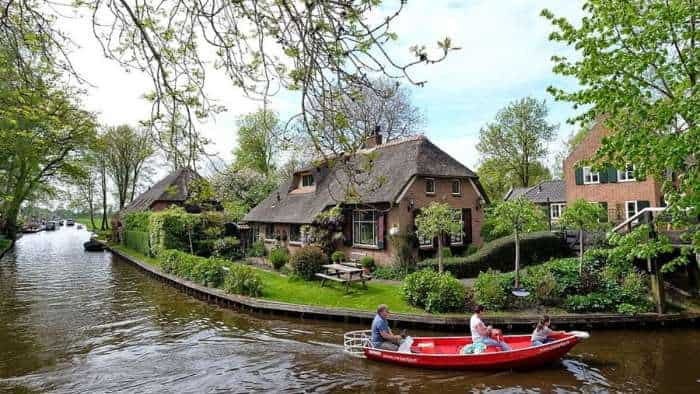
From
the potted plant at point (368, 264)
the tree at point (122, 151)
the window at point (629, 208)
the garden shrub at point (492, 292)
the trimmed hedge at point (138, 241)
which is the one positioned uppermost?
the tree at point (122, 151)

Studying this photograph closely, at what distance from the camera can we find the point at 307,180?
2725cm

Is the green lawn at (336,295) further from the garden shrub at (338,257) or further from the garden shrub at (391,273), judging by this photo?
the garden shrub at (338,257)

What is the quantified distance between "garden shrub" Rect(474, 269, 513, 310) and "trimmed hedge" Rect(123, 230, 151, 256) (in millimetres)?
24471

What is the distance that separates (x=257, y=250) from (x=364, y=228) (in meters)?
9.65

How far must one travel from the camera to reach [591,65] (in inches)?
423

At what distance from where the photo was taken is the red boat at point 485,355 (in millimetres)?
9945

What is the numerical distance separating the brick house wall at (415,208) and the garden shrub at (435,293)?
211 inches

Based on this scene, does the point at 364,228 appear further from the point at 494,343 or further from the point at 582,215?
the point at 494,343

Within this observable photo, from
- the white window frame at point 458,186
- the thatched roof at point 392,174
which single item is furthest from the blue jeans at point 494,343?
the white window frame at point 458,186

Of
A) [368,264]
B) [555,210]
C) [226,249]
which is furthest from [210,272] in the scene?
[555,210]

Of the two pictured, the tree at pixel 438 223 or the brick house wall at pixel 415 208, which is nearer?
the tree at pixel 438 223

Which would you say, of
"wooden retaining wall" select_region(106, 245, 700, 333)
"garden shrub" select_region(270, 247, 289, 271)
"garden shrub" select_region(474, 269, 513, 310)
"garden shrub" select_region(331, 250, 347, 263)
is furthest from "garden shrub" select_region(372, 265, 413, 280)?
"garden shrub" select_region(270, 247, 289, 271)

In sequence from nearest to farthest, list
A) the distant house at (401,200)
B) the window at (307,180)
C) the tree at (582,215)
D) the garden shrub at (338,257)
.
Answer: the tree at (582,215), the distant house at (401,200), the garden shrub at (338,257), the window at (307,180)

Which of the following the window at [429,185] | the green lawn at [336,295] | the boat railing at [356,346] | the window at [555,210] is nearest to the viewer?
the boat railing at [356,346]
